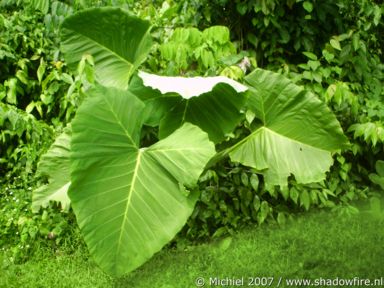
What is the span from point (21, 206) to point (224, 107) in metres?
1.60

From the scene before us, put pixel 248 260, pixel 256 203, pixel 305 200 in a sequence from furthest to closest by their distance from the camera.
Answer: pixel 256 203
pixel 305 200
pixel 248 260

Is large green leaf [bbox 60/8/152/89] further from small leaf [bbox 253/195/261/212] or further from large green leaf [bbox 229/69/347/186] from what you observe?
small leaf [bbox 253/195/261/212]

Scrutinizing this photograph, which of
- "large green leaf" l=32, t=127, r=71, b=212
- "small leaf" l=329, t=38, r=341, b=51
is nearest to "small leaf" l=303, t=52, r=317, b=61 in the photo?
"small leaf" l=329, t=38, r=341, b=51

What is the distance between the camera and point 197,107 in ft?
7.53

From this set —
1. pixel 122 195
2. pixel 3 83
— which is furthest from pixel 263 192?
pixel 3 83

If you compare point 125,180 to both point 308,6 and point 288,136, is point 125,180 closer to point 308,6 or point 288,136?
point 288,136

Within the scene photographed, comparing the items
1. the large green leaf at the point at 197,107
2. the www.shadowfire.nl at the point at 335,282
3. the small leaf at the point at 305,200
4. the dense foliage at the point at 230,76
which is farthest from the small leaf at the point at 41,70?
the www.shadowfire.nl at the point at 335,282

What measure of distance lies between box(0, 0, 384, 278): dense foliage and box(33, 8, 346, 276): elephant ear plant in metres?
0.34

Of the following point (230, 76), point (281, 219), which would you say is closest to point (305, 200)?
point (281, 219)

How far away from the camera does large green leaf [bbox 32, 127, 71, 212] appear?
2.44 meters

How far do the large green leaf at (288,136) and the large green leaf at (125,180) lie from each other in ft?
1.54

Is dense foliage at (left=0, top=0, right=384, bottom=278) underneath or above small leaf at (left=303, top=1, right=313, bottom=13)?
underneath

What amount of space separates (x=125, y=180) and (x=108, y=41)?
83cm

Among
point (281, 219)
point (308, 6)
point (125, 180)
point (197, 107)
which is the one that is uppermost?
point (308, 6)
